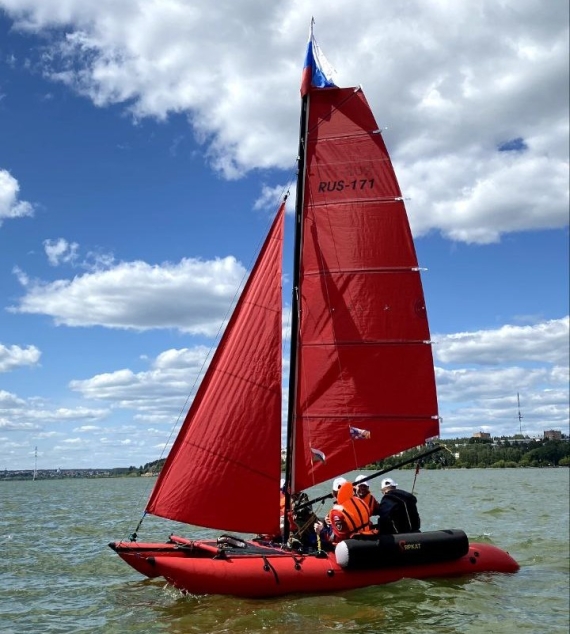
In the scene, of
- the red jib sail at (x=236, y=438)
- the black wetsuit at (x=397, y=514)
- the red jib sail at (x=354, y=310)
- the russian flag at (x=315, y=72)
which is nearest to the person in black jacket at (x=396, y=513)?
the black wetsuit at (x=397, y=514)

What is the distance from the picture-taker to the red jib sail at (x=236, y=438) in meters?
12.5

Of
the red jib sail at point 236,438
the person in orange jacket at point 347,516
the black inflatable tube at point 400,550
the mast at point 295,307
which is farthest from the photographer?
the mast at point 295,307

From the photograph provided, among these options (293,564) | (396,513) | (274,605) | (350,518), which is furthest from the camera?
(396,513)

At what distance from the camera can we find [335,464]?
13578mm

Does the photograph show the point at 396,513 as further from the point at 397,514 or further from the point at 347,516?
the point at 347,516

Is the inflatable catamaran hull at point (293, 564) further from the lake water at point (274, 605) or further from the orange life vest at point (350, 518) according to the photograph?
the orange life vest at point (350, 518)

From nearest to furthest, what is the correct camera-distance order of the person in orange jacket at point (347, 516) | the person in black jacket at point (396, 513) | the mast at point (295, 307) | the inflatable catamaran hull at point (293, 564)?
1. the inflatable catamaran hull at point (293, 564)
2. the person in orange jacket at point (347, 516)
3. the person in black jacket at point (396, 513)
4. the mast at point (295, 307)

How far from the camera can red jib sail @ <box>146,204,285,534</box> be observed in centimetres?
1248

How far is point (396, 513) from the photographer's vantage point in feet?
43.2

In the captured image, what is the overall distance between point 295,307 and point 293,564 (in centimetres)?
501

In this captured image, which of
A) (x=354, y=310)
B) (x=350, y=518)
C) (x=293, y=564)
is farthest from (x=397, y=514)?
(x=354, y=310)

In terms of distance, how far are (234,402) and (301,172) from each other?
16.7 feet

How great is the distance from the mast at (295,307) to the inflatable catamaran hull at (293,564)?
4.04 ft

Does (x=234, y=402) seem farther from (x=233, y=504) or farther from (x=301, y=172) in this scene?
(x=301, y=172)
